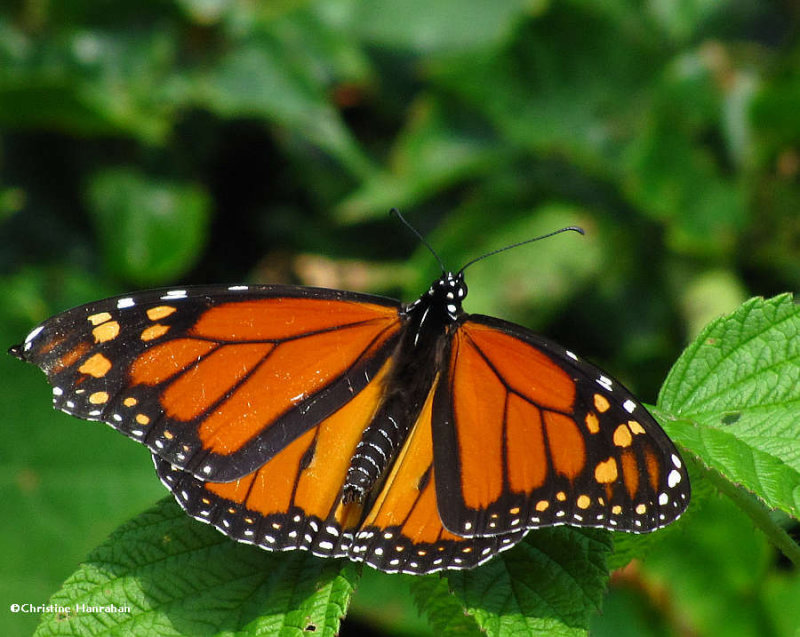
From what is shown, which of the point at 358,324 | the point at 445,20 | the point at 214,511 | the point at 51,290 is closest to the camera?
the point at 214,511

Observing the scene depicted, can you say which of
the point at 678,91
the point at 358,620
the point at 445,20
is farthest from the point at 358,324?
the point at 445,20

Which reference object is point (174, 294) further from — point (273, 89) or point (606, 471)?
point (273, 89)

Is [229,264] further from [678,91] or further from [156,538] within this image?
[156,538]

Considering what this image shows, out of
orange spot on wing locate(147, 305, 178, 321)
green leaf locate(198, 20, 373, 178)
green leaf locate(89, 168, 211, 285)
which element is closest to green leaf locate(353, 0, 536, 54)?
green leaf locate(198, 20, 373, 178)

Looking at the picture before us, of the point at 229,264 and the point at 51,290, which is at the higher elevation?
the point at 229,264

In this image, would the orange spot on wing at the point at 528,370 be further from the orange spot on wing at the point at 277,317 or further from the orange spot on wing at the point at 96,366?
the orange spot on wing at the point at 96,366
